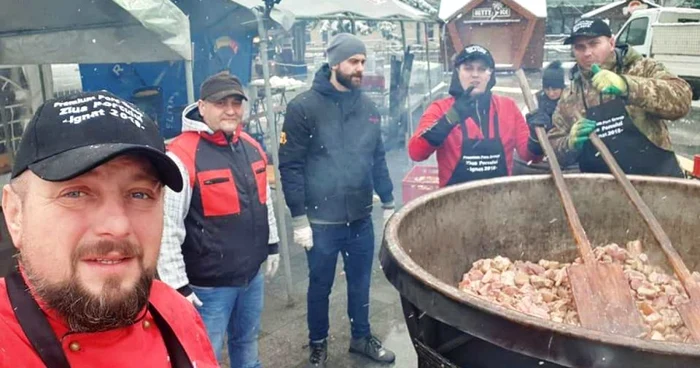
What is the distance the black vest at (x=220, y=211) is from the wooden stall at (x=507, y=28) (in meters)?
5.10

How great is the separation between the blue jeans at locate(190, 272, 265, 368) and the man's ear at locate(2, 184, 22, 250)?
6.24 ft

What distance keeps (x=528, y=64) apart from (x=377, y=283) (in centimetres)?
407

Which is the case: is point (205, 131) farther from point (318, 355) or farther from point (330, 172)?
point (318, 355)

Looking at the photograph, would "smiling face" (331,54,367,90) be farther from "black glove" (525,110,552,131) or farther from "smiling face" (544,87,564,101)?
"smiling face" (544,87,564,101)

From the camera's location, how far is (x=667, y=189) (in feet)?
10.6

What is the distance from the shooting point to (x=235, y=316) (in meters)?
3.35

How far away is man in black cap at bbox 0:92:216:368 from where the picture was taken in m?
1.12

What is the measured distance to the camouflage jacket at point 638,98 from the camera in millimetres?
3525

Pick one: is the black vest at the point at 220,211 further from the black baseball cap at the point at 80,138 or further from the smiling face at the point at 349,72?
the black baseball cap at the point at 80,138

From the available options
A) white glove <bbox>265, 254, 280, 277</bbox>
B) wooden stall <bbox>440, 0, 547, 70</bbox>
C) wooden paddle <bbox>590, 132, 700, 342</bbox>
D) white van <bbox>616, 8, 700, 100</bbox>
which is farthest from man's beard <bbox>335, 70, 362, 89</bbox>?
white van <bbox>616, 8, 700, 100</bbox>

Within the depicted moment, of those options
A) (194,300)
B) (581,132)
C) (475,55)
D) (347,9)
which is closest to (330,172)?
(475,55)

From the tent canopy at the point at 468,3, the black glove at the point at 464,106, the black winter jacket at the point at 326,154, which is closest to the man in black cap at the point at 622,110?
the black glove at the point at 464,106

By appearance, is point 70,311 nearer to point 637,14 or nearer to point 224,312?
point 224,312

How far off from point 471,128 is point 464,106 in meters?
0.17
